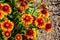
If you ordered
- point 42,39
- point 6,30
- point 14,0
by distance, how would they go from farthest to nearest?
point 42,39 < point 14,0 < point 6,30

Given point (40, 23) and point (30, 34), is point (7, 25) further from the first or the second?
point (40, 23)

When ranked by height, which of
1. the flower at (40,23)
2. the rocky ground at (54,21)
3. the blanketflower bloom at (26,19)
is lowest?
the rocky ground at (54,21)

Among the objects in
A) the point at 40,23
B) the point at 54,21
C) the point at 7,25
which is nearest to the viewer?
the point at 7,25

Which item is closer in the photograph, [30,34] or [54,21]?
[30,34]

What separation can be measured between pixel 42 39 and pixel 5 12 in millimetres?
1206

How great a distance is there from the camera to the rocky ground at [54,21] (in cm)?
400

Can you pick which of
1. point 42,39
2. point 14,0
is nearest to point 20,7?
point 14,0

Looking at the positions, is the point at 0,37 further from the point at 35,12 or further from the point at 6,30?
the point at 35,12

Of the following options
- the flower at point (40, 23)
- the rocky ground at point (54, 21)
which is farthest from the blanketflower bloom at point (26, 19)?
the rocky ground at point (54, 21)

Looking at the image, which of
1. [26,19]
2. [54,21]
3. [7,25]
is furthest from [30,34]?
[54,21]

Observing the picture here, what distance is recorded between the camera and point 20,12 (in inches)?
122

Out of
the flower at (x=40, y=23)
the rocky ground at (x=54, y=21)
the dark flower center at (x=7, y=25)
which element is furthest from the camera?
the rocky ground at (x=54, y=21)

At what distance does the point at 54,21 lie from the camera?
14.0 ft

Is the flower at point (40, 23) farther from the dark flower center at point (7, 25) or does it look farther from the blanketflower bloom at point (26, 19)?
the dark flower center at point (7, 25)
